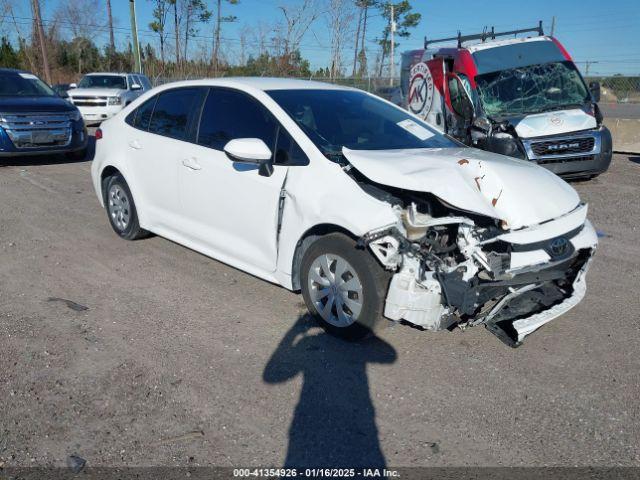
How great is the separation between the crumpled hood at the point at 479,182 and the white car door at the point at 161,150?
1.81 m

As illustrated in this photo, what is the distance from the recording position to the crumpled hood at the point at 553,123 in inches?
346

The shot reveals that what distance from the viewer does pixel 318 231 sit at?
3957mm

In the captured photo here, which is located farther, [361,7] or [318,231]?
[361,7]

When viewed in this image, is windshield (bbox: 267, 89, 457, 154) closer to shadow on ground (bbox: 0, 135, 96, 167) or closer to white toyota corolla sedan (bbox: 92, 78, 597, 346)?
white toyota corolla sedan (bbox: 92, 78, 597, 346)

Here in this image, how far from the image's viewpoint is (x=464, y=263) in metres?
3.45

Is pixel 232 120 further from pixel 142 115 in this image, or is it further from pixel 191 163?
pixel 142 115

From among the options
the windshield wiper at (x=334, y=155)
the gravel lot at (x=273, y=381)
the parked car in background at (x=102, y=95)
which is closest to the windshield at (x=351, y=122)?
the windshield wiper at (x=334, y=155)

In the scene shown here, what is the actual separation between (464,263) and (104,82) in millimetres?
17711

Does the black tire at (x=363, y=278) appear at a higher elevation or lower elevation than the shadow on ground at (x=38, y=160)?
higher

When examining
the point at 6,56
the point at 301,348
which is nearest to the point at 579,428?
the point at 301,348

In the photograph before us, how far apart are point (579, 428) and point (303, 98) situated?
10.2 ft

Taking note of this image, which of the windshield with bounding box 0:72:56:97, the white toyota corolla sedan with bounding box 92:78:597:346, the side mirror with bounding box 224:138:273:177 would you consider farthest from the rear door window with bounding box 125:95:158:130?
the windshield with bounding box 0:72:56:97

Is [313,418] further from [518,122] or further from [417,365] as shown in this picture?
[518,122]

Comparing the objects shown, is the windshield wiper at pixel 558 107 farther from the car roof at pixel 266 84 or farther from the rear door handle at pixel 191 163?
the rear door handle at pixel 191 163
